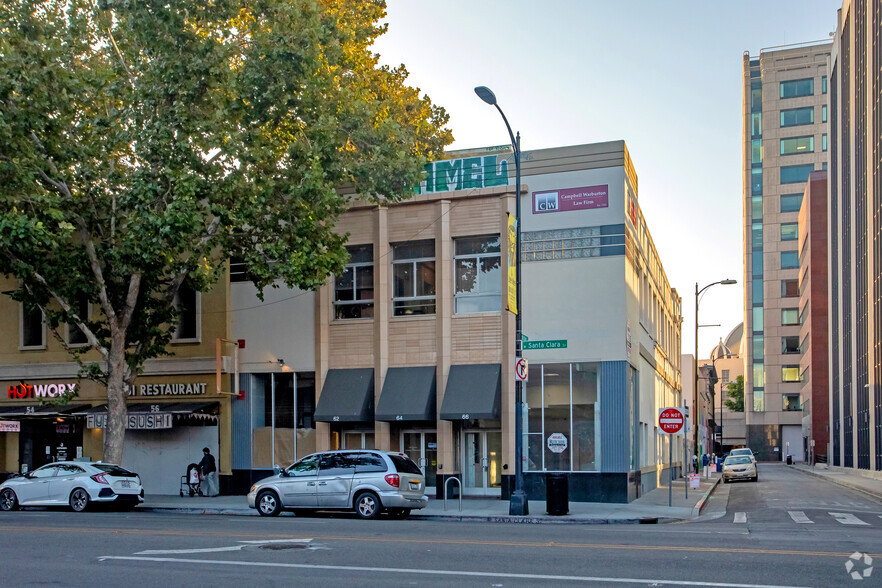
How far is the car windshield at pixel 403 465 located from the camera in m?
20.8

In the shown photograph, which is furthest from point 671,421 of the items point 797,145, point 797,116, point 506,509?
point 797,116

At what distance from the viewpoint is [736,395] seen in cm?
14450

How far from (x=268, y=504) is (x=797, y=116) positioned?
104283 mm

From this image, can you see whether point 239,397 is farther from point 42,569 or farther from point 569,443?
point 42,569

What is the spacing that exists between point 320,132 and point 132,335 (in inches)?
320

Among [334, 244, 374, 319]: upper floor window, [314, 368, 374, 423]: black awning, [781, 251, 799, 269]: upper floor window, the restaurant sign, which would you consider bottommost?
the restaurant sign

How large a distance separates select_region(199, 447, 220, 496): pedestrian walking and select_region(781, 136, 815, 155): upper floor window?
321 feet

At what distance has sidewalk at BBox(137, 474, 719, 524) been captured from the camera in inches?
837

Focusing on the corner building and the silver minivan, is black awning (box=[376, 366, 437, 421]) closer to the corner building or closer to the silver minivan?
the corner building

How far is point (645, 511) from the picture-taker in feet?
77.4

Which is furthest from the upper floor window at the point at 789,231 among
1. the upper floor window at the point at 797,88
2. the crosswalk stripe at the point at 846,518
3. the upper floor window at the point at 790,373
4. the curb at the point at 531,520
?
the curb at the point at 531,520

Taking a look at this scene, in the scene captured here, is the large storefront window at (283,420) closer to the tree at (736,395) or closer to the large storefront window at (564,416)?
the large storefront window at (564,416)

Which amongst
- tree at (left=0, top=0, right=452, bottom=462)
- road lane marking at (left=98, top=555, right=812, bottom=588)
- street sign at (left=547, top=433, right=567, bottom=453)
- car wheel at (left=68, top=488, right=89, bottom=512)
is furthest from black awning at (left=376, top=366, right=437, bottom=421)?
road lane marking at (left=98, top=555, right=812, bottom=588)

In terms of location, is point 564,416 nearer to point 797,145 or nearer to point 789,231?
point 789,231
